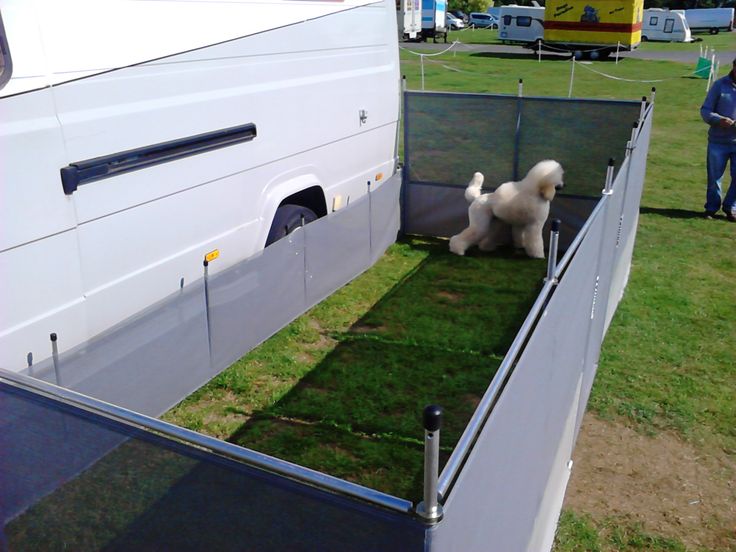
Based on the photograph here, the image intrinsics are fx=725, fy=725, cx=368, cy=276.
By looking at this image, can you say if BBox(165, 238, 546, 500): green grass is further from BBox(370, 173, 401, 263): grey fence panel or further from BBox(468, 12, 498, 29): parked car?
BBox(468, 12, 498, 29): parked car

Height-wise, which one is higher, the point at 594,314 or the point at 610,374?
the point at 594,314

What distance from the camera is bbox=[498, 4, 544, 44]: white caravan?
1665 inches

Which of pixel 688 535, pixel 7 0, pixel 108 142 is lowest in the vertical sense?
pixel 688 535

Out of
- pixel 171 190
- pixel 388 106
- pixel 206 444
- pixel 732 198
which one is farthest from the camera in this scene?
pixel 732 198

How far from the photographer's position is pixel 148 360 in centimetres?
450

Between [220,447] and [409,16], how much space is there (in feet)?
123

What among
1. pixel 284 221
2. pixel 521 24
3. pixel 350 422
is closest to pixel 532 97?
pixel 284 221

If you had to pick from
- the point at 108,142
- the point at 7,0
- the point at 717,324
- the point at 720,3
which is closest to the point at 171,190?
the point at 108,142

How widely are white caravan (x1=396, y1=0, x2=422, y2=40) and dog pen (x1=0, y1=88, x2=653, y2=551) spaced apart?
30.7 m

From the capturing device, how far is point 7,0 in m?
3.43

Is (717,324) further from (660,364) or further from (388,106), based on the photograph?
(388,106)

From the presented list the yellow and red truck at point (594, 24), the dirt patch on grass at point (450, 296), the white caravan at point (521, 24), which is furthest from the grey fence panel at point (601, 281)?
the white caravan at point (521, 24)

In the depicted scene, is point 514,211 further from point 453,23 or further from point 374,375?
point 453,23

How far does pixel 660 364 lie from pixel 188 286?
3590mm
